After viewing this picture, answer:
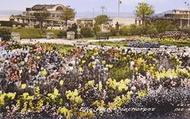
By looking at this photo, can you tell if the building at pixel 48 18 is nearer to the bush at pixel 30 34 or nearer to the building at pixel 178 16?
the building at pixel 178 16

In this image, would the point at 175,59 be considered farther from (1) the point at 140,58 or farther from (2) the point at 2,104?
(2) the point at 2,104

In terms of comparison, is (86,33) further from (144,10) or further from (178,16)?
(178,16)

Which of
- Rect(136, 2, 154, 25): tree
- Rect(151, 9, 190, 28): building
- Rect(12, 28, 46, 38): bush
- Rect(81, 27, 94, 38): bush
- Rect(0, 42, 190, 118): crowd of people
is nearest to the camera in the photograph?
Rect(0, 42, 190, 118): crowd of people

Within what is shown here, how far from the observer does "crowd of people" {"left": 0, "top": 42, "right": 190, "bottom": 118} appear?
1134cm

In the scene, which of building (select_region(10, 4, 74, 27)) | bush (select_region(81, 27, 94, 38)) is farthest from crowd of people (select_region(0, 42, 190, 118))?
building (select_region(10, 4, 74, 27))

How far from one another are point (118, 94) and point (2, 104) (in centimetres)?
238

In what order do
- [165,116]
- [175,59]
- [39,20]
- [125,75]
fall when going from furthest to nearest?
1. [39,20]
2. [175,59]
3. [125,75]
4. [165,116]

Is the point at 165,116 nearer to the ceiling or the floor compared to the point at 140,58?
nearer to the floor

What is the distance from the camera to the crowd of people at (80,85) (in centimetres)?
1134

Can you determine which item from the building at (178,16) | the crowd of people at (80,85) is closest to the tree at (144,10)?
the building at (178,16)

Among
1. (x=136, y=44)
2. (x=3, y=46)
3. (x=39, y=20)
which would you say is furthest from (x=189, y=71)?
(x=39, y=20)

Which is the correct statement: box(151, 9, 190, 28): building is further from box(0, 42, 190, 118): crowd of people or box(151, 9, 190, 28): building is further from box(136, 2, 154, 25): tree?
box(0, 42, 190, 118): crowd of people

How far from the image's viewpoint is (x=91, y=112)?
37.5ft

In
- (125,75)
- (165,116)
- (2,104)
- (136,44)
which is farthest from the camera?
(136,44)
